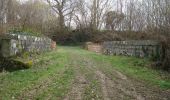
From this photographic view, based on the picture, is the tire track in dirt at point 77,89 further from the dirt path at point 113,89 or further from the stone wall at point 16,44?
the stone wall at point 16,44

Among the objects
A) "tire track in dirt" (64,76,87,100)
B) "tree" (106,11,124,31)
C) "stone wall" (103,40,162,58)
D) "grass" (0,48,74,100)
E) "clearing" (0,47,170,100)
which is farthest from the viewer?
"tree" (106,11,124,31)

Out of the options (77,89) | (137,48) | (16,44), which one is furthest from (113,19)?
(77,89)

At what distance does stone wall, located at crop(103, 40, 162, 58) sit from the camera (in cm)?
1455

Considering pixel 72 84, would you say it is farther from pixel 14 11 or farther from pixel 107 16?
pixel 107 16

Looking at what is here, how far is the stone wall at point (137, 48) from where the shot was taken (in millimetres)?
14555

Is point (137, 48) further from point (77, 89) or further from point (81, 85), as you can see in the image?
point (77, 89)

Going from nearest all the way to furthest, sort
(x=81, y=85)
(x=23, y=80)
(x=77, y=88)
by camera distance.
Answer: (x=77, y=88) < (x=81, y=85) < (x=23, y=80)

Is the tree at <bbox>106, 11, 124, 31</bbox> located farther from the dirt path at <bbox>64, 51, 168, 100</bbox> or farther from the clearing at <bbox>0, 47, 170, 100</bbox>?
the dirt path at <bbox>64, 51, 168, 100</bbox>

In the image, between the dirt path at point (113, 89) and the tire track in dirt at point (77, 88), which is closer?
the tire track in dirt at point (77, 88)

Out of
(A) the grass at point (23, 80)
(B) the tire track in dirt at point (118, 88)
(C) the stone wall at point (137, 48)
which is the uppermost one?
(C) the stone wall at point (137, 48)

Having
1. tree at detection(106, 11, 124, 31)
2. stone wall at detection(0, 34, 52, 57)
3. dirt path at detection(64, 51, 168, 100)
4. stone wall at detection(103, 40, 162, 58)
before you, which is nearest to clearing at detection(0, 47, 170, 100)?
dirt path at detection(64, 51, 168, 100)

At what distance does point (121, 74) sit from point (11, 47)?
191 inches

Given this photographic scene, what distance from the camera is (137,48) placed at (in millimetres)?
17266

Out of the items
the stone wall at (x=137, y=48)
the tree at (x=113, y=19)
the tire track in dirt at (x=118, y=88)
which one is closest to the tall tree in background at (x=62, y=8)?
the tree at (x=113, y=19)
